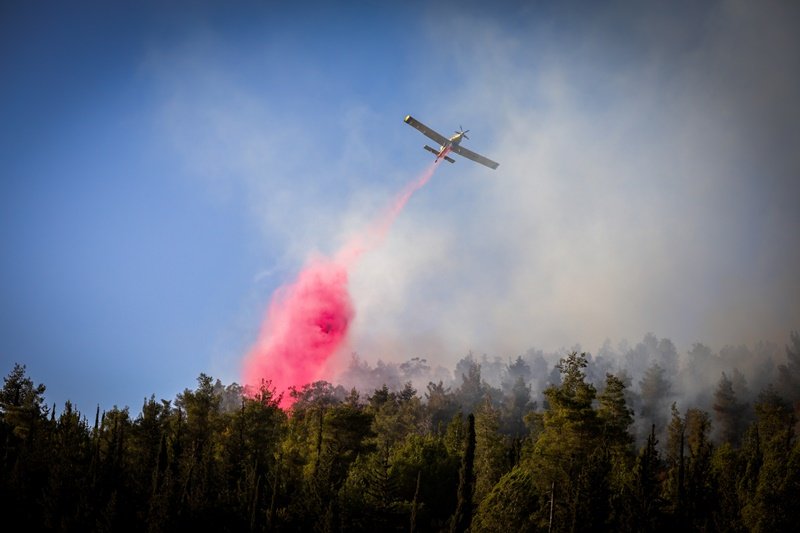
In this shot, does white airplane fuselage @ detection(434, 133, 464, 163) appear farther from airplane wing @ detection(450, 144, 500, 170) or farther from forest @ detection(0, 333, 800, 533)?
forest @ detection(0, 333, 800, 533)

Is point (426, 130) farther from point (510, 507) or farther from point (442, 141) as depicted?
point (510, 507)

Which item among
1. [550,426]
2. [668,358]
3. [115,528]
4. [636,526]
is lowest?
[115,528]

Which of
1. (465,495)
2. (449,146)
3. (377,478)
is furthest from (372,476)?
(449,146)

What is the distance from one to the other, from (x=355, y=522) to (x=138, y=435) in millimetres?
37465

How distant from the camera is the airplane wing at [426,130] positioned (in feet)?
221

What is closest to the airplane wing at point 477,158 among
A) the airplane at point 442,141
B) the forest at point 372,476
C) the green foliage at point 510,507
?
the airplane at point 442,141

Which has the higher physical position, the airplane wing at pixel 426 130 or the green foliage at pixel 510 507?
the airplane wing at pixel 426 130

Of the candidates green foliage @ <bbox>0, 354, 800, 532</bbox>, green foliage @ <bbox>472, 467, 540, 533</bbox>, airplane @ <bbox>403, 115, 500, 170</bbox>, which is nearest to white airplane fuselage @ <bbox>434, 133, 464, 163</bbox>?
airplane @ <bbox>403, 115, 500, 170</bbox>

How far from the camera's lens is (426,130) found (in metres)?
68.1

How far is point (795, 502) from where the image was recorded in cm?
4928

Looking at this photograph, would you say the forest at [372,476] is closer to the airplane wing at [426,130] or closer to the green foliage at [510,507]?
the green foliage at [510,507]

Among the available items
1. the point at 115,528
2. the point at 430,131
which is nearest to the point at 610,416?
the point at 430,131

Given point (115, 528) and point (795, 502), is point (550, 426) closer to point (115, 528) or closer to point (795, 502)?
point (795, 502)

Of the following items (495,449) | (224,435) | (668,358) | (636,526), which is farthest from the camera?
(668,358)
